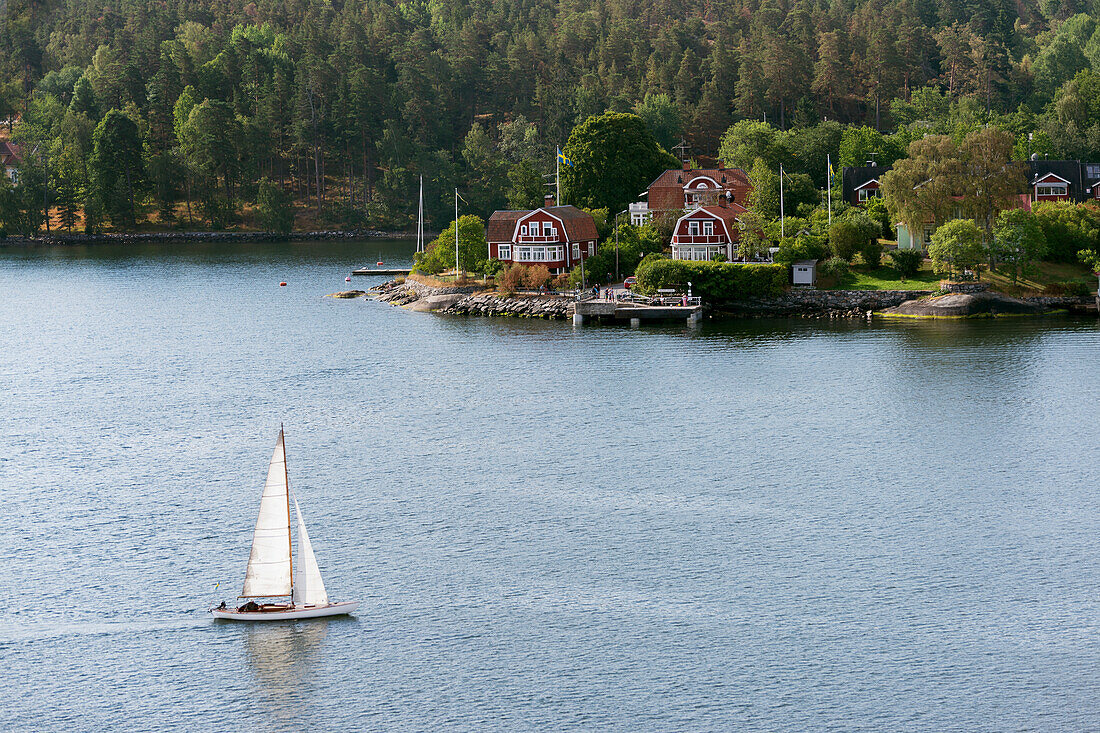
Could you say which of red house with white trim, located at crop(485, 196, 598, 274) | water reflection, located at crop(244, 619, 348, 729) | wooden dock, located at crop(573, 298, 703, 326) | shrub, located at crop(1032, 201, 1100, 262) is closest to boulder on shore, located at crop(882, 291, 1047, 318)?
shrub, located at crop(1032, 201, 1100, 262)

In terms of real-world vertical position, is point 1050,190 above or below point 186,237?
below

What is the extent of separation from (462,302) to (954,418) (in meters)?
54.3

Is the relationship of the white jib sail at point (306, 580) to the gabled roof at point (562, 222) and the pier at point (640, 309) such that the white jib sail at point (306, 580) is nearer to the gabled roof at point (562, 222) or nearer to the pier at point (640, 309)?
the pier at point (640, 309)

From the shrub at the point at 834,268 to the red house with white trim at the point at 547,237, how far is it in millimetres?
22388

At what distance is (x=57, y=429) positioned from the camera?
6700cm

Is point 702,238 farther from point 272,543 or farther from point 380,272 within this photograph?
point 272,543

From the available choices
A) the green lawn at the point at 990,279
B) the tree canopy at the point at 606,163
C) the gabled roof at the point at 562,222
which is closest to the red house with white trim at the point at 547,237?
the gabled roof at the point at 562,222

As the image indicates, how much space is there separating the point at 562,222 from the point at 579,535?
214 feet

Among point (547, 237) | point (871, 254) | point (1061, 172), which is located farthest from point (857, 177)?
point (547, 237)

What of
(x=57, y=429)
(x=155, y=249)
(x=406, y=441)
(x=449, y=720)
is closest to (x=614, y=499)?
(x=406, y=441)

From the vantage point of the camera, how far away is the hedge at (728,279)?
334 ft

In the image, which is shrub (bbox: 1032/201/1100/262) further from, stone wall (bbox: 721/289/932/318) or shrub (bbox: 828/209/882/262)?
shrub (bbox: 828/209/882/262)

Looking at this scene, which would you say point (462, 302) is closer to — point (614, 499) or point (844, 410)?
point (844, 410)

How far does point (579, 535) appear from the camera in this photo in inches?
1922
